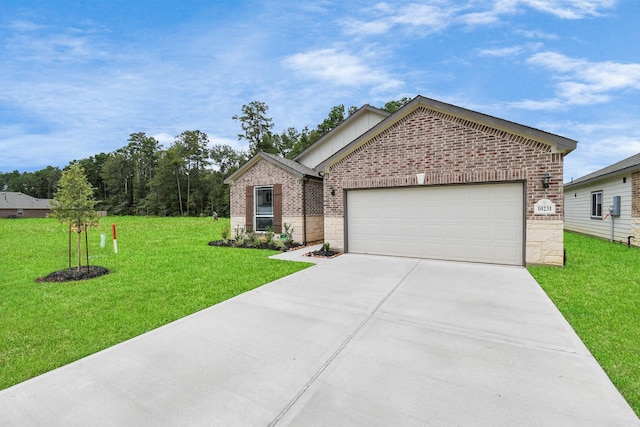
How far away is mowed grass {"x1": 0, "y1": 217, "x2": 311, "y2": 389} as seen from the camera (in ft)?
10.9

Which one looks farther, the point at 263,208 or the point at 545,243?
the point at 263,208

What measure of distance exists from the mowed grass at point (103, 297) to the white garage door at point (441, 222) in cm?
284

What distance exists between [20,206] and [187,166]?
31.1m

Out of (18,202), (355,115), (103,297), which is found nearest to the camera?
(103,297)

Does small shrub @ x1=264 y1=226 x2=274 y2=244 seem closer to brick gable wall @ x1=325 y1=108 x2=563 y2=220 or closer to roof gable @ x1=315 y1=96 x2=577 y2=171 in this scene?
brick gable wall @ x1=325 y1=108 x2=563 y2=220

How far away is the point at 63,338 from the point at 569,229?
74.3 ft

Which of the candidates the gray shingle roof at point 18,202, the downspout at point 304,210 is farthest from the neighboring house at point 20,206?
the downspout at point 304,210

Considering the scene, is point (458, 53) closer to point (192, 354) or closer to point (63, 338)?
point (192, 354)

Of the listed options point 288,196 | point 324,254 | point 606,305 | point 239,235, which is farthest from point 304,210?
point 606,305

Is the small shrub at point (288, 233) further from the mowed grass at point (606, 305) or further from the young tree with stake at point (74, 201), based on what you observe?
the mowed grass at point (606, 305)

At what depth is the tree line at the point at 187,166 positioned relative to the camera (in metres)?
39.5

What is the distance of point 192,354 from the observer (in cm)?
310

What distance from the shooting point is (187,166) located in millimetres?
47594

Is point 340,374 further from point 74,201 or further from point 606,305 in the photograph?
point 74,201
